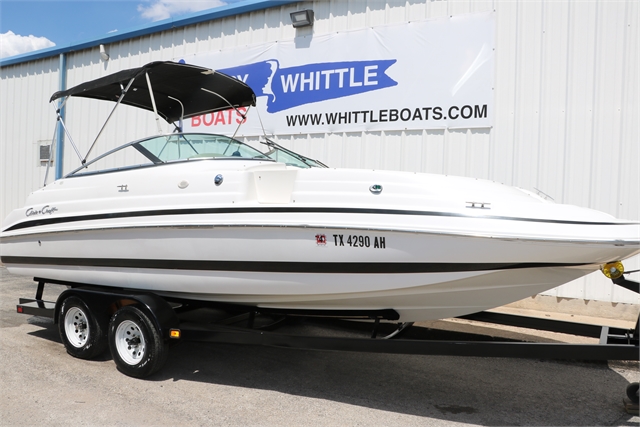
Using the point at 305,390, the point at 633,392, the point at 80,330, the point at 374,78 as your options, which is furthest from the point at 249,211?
the point at 374,78

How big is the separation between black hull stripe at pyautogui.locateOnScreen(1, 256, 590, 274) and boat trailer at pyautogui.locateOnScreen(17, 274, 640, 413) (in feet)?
0.75

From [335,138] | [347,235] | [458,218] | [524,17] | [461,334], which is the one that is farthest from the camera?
[335,138]

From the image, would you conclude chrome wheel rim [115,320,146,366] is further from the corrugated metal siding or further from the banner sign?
the corrugated metal siding

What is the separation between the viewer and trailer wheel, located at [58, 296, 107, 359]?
421cm

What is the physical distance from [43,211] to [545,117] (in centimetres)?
493

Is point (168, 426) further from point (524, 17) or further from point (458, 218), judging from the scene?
point (524, 17)

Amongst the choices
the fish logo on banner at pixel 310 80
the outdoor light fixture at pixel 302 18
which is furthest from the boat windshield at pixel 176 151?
the outdoor light fixture at pixel 302 18

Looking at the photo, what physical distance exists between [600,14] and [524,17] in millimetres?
731

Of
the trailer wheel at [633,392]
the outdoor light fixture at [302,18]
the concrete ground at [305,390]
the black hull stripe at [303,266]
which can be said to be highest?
the outdoor light fixture at [302,18]

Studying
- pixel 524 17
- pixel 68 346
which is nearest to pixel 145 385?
pixel 68 346

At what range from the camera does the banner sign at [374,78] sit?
6051 millimetres

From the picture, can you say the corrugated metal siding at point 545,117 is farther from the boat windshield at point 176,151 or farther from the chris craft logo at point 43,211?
the chris craft logo at point 43,211

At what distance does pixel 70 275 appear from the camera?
178 inches

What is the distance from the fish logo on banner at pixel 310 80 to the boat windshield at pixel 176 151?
255cm
